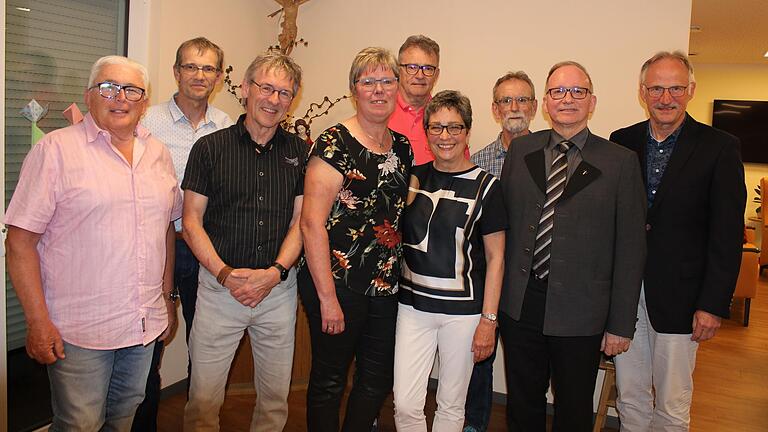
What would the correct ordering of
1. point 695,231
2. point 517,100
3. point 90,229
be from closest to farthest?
point 90,229 < point 695,231 < point 517,100

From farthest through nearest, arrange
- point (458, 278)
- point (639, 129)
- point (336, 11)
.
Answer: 1. point (336, 11)
2. point (639, 129)
3. point (458, 278)

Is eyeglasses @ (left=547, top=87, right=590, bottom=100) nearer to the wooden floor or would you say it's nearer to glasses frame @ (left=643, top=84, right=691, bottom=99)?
glasses frame @ (left=643, top=84, right=691, bottom=99)

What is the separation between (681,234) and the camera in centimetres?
224

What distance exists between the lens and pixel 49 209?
5.73 ft

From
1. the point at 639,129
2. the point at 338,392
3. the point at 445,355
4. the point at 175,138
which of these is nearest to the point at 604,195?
the point at 639,129

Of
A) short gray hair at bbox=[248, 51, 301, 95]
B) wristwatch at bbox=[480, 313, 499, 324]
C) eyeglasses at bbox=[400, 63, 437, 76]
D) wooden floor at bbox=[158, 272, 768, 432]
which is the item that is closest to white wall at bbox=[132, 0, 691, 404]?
wooden floor at bbox=[158, 272, 768, 432]

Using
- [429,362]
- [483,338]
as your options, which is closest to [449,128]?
[483,338]

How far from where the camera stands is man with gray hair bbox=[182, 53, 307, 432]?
82.0 inches

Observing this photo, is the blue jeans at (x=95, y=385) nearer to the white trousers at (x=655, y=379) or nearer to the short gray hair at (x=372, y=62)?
the short gray hair at (x=372, y=62)

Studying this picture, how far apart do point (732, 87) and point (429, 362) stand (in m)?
9.30

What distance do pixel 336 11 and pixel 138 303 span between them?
2.73m

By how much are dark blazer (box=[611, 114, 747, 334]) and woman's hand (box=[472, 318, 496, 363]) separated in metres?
0.69

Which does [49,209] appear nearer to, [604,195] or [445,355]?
[445,355]

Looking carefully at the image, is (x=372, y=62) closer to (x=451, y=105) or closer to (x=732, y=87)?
(x=451, y=105)
